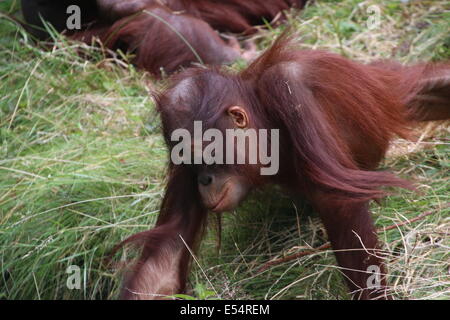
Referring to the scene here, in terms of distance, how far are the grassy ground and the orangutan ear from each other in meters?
0.55

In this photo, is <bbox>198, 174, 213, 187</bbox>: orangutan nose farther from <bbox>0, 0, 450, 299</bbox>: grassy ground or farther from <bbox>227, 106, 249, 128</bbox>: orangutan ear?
<bbox>0, 0, 450, 299</bbox>: grassy ground

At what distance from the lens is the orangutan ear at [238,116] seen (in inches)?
→ 102

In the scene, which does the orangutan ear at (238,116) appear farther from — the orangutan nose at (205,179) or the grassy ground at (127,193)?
the grassy ground at (127,193)

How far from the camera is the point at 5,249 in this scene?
3328 mm

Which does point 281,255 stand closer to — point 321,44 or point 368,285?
point 368,285

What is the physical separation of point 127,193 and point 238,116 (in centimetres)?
106

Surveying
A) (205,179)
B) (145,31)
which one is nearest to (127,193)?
(205,179)

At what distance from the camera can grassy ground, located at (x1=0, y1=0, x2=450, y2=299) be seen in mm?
2852

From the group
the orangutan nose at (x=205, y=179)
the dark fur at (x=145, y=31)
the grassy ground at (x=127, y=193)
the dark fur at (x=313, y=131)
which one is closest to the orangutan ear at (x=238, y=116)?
the dark fur at (x=313, y=131)

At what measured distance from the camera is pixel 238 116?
2611mm

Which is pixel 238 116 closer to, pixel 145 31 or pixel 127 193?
pixel 127 193

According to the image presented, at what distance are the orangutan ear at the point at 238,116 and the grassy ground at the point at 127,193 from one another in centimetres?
55

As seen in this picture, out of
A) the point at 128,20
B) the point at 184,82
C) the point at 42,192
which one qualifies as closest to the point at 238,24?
the point at 128,20

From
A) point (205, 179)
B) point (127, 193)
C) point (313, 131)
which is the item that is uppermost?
point (313, 131)
